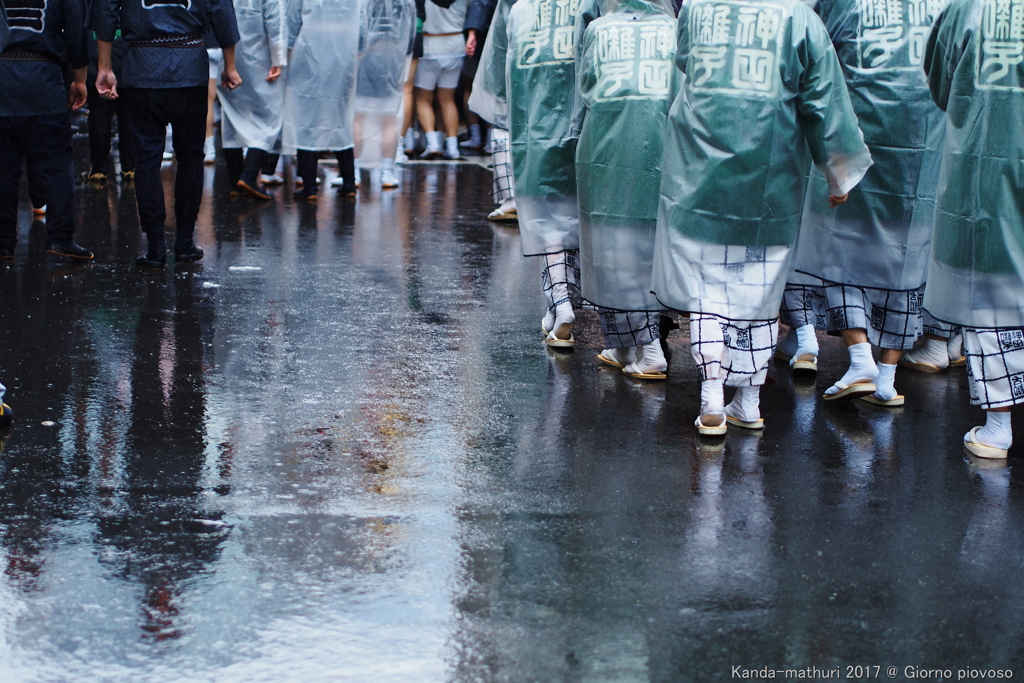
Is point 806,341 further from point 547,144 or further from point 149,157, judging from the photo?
point 149,157

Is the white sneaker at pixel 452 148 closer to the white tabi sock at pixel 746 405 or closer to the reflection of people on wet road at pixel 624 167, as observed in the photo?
the reflection of people on wet road at pixel 624 167

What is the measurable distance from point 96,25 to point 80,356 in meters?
2.36

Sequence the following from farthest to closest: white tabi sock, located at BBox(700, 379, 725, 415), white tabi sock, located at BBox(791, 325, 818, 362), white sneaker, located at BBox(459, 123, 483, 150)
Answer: white sneaker, located at BBox(459, 123, 483, 150)
white tabi sock, located at BBox(791, 325, 818, 362)
white tabi sock, located at BBox(700, 379, 725, 415)

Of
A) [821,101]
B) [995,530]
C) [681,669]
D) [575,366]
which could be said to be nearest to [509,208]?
[575,366]

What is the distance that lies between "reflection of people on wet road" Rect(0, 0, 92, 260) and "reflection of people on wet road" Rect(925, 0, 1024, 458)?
4.53 metres

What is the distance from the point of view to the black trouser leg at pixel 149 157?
6.72 m

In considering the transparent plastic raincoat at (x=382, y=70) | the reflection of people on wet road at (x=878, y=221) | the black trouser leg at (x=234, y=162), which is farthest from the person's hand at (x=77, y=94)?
the reflection of people on wet road at (x=878, y=221)

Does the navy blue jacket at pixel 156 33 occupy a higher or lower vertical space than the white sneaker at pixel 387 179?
higher

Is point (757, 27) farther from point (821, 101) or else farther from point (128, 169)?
point (128, 169)

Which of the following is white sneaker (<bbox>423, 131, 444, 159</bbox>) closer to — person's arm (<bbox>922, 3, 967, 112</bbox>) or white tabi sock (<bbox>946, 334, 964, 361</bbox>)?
white tabi sock (<bbox>946, 334, 964, 361</bbox>)

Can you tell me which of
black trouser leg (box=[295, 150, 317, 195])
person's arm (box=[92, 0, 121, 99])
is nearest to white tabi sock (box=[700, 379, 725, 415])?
person's arm (box=[92, 0, 121, 99])

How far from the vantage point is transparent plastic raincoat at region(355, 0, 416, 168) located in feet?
34.4

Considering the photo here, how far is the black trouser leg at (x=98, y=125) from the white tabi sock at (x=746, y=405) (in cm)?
700

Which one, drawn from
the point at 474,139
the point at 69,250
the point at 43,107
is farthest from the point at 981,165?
the point at 474,139
